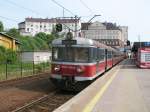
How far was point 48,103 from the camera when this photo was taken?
15523 millimetres

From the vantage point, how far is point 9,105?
14.3 metres

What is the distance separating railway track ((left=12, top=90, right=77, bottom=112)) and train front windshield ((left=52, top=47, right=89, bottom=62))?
1.68 metres

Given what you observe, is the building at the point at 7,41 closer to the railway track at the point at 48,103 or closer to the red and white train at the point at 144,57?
the red and white train at the point at 144,57

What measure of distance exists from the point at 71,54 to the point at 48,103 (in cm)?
388

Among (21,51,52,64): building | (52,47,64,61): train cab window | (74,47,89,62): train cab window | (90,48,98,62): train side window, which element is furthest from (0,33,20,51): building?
(74,47,89,62): train cab window

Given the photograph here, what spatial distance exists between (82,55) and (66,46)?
906 mm

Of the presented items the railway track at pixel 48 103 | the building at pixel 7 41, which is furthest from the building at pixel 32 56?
the railway track at pixel 48 103

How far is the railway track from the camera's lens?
45.1 ft

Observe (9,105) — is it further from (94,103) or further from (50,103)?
(94,103)

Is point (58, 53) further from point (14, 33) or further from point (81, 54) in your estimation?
point (14, 33)

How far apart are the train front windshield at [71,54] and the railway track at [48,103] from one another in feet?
5.50

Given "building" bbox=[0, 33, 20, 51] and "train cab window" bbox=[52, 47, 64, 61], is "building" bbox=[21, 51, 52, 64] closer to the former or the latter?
"building" bbox=[0, 33, 20, 51]

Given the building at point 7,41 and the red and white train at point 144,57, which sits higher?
the building at point 7,41

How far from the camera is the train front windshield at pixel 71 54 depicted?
61.3 ft
